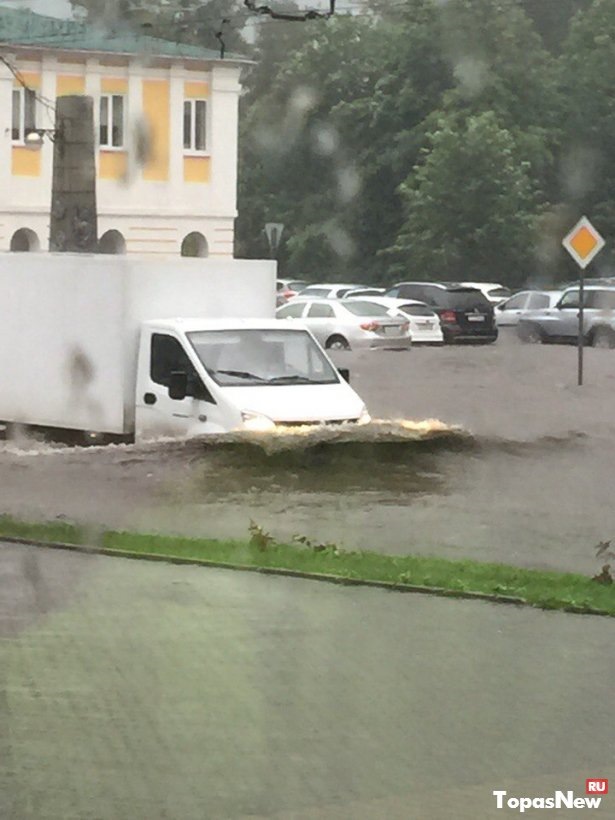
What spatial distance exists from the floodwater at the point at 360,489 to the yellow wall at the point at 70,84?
17.1m

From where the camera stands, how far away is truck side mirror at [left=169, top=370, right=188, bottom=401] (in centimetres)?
1898

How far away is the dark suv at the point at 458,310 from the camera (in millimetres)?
50906

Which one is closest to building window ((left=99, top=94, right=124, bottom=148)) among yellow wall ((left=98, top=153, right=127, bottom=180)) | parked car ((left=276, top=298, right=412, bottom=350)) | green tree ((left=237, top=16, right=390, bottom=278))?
yellow wall ((left=98, top=153, right=127, bottom=180))

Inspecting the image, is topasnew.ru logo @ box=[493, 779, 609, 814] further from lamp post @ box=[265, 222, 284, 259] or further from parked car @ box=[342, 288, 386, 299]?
parked car @ box=[342, 288, 386, 299]

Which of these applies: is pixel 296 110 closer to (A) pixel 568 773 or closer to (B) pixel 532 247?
(B) pixel 532 247

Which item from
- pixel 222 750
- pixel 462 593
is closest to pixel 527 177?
pixel 462 593

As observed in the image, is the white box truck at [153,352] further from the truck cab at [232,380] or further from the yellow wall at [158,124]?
the yellow wall at [158,124]

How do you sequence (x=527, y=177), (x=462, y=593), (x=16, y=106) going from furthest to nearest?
(x=527, y=177) → (x=16, y=106) → (x=462, y=593)

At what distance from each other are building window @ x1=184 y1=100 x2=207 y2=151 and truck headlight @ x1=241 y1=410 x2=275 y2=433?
28.0 m

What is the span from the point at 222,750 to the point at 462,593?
4.36 m

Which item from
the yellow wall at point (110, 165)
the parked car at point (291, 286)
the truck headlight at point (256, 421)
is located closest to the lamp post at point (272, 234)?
the yellow wall at point (110, 165)

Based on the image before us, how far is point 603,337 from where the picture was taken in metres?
50.7

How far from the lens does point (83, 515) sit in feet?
54.3

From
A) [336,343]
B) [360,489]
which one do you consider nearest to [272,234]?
[336,343]
